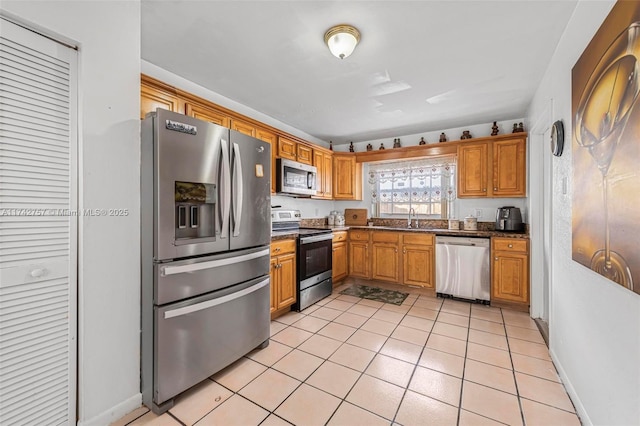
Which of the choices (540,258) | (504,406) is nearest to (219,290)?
(504,406)

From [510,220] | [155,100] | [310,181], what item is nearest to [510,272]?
[510,220]

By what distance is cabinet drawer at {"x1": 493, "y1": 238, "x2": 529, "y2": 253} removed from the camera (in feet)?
10.5

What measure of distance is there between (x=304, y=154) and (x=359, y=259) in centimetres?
187

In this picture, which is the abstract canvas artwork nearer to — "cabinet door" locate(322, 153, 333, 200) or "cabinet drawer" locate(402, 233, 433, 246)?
"cabinet drawer" locate(402, 233, 433, 246)

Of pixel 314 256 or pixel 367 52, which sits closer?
pixel 367 52

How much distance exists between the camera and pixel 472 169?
3.79 meters

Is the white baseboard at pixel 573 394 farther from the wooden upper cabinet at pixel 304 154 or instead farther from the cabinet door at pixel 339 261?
the wooden upper cabinet at pixel 304 154

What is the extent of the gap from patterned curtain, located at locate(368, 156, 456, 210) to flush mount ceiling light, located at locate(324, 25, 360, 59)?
2869 mm

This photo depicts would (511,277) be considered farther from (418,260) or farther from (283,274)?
(283,274)

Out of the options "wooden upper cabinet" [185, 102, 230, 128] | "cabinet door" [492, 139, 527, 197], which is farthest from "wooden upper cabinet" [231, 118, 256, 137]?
"cabinet door" [492, 139, 527, 197]

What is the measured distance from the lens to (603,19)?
52.1 inches

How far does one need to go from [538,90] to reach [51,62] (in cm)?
393

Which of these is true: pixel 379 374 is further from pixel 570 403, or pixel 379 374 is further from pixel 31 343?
pixel 31 343

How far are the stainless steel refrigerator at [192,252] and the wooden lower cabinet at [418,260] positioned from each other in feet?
8.21
